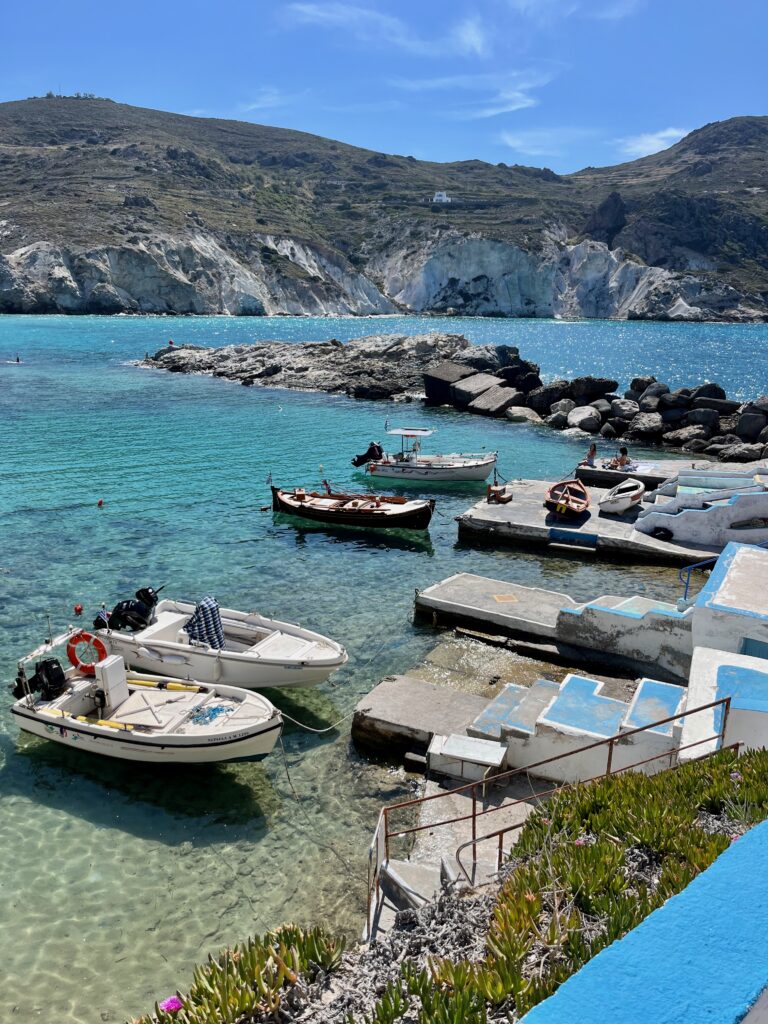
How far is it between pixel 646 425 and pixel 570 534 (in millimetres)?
24508

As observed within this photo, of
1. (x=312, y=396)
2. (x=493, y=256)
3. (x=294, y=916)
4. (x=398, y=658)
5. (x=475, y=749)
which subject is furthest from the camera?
(x=493, y=256)

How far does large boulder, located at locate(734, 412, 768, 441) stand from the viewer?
Result: 145 ft

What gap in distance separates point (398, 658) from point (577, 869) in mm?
12407

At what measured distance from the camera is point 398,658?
735 inches

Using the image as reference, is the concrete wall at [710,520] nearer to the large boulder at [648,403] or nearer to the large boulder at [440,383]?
the large boulder at [648,403]

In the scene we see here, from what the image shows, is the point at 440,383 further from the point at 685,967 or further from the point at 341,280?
the point at 341,280

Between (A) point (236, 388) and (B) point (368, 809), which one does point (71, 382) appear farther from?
(B) point (368, 809)

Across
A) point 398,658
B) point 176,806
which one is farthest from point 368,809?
point 398,658

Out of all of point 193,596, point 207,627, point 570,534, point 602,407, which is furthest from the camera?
point 602,407

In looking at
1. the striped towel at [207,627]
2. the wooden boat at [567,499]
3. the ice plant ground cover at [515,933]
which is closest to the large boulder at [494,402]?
the wooden boat at [567,499]

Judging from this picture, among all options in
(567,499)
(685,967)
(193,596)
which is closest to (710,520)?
(567,499)

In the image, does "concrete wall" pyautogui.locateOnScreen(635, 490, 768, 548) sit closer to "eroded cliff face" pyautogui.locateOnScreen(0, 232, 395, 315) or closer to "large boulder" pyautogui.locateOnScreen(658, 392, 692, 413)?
"large boulder" pyautogui.locateOnScreen(658, 392, 692, 413)

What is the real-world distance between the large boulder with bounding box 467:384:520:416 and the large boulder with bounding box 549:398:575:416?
3.73 metres

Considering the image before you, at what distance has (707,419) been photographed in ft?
154
